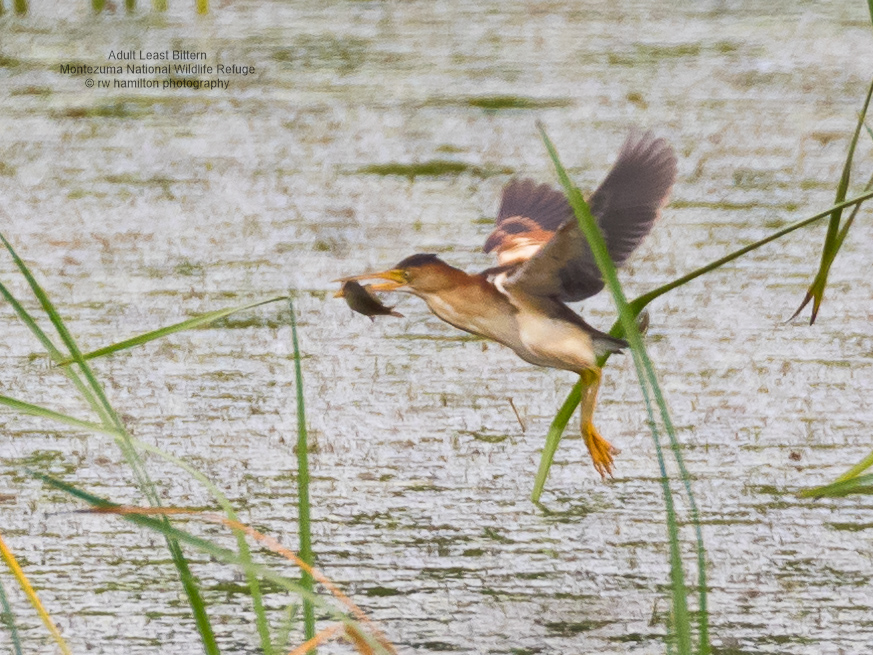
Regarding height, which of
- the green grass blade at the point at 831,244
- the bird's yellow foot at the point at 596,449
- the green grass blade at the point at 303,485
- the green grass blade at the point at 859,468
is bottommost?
the green grass blade at the point at 303,485

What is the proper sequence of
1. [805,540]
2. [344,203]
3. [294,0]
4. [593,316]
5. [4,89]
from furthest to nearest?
[294,0], [4,89], [344,203], [593,316], [805,540]

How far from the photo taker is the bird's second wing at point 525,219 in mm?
722

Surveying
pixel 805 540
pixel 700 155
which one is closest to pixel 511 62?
pixel 700 155

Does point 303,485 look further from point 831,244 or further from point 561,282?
point 831,244

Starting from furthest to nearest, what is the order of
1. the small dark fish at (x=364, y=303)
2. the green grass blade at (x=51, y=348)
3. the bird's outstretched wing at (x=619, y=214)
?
the small dark fish at (x=364, y=303)
the bird's outstretched wing at (x=619, y=214)
the green grass blade at (x=51, y=348)

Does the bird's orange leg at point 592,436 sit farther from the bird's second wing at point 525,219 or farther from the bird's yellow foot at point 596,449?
the bird's second wing at point 525,219

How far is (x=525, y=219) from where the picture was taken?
0.78 meters

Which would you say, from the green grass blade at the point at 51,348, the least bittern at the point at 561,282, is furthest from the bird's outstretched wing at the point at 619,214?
the green grass blade at the point at 51,348

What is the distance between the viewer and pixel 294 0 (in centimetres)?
115

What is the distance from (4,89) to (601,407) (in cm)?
68

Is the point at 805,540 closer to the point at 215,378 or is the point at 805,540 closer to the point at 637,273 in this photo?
the point at 637,273

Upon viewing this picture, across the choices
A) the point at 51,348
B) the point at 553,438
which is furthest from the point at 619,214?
the point at 51,348

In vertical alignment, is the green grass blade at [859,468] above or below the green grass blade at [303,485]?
above

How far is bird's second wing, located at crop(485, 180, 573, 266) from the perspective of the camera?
72 cm
